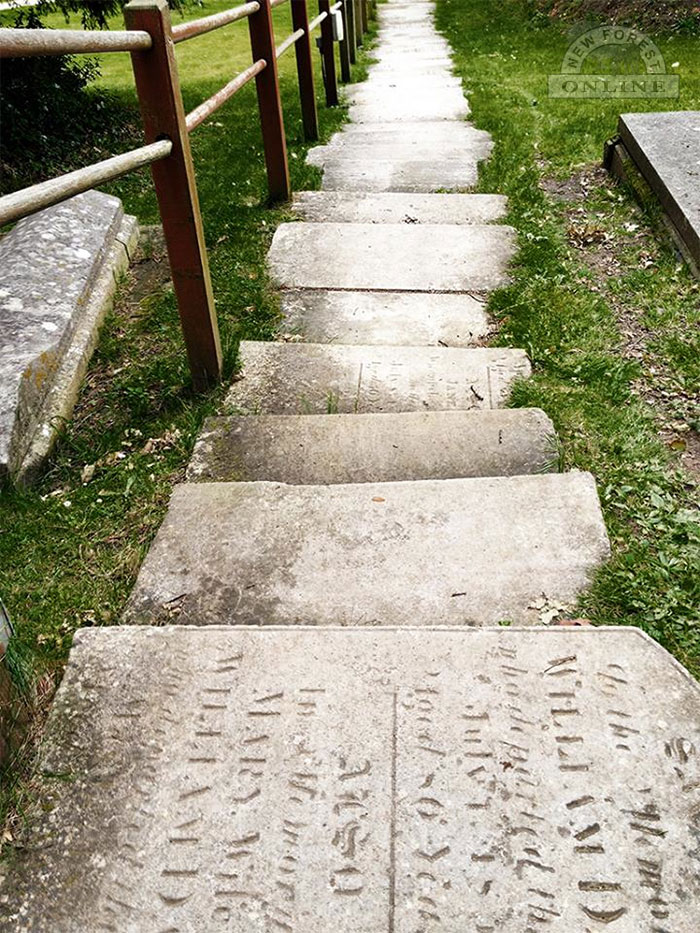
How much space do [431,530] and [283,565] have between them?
404 millimetres

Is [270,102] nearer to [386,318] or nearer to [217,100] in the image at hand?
[217,100]

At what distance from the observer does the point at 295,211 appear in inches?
191

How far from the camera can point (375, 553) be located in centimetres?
200

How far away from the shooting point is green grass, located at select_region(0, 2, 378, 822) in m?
2.08

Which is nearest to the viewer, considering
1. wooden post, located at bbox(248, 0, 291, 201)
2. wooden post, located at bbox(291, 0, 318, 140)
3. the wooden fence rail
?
the wooden fence rail

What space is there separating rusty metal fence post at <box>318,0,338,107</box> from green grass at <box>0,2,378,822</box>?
2.93 meters

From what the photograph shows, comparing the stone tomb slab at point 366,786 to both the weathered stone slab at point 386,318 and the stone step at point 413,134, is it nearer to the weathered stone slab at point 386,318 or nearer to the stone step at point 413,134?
the weathered stone slab at point 386,318

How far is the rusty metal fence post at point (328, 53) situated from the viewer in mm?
7020

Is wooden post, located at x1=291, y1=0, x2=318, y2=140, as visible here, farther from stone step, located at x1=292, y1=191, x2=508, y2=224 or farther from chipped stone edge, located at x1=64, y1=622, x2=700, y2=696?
chipped stone edge, located at x1=64, y1=622, x2=700, y2=696

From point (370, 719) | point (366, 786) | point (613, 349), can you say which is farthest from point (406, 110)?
point (366, 786)

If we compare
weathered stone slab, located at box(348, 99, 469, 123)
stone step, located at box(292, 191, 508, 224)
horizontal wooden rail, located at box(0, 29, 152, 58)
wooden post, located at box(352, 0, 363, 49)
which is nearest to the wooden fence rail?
horizontal wooden rail, located at box(0, 29, 152, 58)

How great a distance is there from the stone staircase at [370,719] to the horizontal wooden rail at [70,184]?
88 cm

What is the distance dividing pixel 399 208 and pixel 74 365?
2602 mm

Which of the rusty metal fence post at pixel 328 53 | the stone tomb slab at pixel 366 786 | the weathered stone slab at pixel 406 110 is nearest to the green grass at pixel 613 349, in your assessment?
the stone tomb slab at pixel 366 786
